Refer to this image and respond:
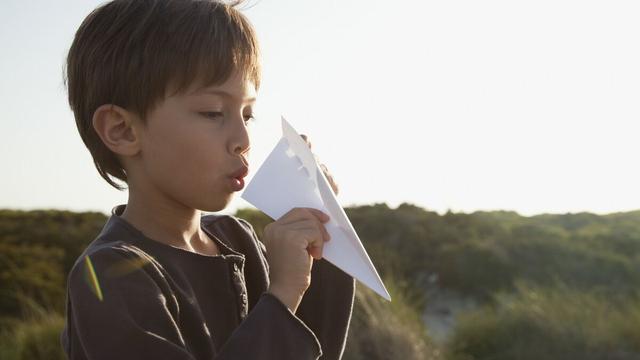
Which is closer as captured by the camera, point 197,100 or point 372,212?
point 197,100

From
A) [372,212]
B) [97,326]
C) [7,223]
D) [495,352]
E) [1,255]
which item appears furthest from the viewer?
[372,212]

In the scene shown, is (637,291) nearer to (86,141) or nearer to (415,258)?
(415,258)

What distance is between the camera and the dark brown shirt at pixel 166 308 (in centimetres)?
138

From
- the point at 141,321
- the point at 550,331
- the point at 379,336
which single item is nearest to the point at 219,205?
the point at 141,321

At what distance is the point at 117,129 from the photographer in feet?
5.49

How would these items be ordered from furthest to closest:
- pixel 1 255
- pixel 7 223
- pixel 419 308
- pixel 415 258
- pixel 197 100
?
pixel 415 258 → pixel 7 223 → pixel 419 308 → pixel 1 255 → pixel 197 100

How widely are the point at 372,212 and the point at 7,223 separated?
170 inches

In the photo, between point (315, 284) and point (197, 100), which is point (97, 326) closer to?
point (197, 100)

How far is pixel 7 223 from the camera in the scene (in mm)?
8211

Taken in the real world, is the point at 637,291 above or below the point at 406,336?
above

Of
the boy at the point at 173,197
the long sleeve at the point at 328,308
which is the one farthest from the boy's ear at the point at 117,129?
the long sleeve at the point at 328,308

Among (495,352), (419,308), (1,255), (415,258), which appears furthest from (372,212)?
(1,255)

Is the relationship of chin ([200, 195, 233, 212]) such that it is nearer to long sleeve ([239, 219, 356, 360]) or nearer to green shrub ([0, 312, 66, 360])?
long sleeve ([239, 219, 356, 360])

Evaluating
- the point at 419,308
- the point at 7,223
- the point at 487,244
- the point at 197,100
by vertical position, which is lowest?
the point at 7,223
